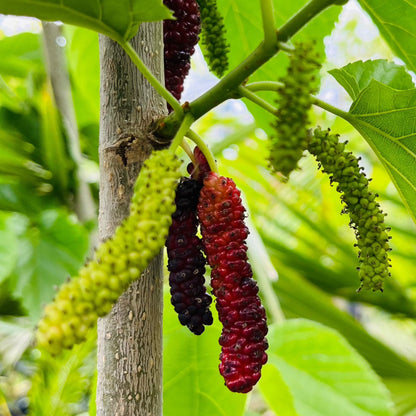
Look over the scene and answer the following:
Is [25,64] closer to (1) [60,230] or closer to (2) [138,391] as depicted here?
(1) [60,230]

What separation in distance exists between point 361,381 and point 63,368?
0.45 m

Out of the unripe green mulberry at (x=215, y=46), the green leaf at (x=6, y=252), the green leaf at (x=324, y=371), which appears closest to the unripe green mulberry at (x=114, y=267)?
the unripe green mulberry at (x=215, y=46)

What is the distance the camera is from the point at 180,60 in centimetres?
46

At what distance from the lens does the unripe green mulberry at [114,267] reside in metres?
0.25

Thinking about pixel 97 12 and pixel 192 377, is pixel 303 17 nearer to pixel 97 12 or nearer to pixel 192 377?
pixel 97 12

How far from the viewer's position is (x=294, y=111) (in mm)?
276

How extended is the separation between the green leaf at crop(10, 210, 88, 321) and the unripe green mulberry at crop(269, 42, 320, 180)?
3.11ft

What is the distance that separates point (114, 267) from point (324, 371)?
0.48 metres

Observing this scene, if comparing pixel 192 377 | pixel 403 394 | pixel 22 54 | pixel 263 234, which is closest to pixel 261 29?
pixel 192 377

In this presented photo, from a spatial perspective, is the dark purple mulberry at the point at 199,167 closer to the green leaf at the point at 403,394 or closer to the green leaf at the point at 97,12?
the green leaf at the point at 97,12

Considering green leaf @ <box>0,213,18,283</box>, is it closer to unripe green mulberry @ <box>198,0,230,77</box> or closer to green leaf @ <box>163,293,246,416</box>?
green leaf @ <box>163,293,246,416</box>

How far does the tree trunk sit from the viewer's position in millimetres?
384

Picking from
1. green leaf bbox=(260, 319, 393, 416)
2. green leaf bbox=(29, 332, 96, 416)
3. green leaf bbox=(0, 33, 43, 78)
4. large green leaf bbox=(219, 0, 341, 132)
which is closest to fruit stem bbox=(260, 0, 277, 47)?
large green leaf bbox=(219, 0, 341, 132)

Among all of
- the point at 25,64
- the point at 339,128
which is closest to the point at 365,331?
the point at 339,128
